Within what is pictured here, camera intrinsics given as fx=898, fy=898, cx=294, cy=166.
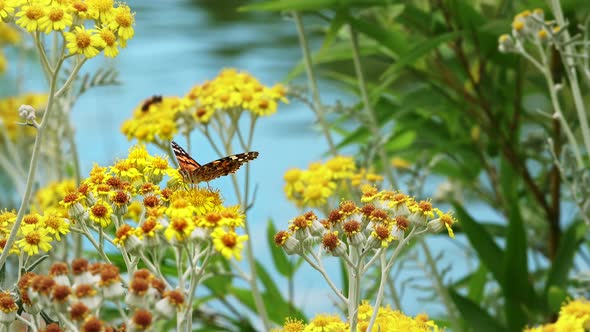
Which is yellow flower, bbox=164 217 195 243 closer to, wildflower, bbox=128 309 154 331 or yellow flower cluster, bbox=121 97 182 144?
wildflower, bbox=128 309 154 331

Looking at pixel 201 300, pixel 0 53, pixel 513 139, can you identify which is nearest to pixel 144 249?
pixel 201 300

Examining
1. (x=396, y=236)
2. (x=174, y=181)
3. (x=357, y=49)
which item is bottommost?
(x=396, y=236)

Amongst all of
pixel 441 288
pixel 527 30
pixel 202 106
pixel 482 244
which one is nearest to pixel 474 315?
pixel 441 288

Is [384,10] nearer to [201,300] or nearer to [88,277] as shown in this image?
[201,300]

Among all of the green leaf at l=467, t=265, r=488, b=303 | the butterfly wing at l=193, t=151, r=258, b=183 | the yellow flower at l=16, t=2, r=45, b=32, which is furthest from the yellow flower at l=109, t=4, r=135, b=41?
the green leaf at l=467, t=265, r=488, b=303

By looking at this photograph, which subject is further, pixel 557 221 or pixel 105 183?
pixel 557 221

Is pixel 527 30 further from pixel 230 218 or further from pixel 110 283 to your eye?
pixel 110 283

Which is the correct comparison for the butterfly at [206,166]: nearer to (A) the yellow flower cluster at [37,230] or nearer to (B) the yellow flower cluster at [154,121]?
(A) the yellow flower cluster at [37,230]
